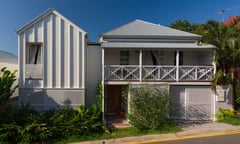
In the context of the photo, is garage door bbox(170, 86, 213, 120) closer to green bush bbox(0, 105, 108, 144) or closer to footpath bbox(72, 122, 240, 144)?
footpath bbox(72, 122, 240, 144)

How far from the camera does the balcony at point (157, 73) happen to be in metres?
11.5

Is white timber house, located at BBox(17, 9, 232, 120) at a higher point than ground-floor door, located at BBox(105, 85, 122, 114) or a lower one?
higher

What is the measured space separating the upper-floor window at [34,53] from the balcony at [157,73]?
418 centimetres

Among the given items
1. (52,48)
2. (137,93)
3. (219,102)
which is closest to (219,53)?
(219,102)

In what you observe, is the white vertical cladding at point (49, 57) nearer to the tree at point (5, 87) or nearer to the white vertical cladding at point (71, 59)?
the white vertical cladding at point (71, 59)

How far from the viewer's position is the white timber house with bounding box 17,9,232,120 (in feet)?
34.9

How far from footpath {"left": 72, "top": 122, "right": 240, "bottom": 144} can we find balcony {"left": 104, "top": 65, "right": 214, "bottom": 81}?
3.02 meters

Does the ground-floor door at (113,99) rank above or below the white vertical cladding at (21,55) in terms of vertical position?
below

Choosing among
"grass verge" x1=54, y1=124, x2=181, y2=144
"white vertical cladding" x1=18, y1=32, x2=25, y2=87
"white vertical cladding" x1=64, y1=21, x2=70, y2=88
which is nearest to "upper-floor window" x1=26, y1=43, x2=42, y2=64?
"white vertical cladding" x1=18, y1=32, x2=25, y2=87

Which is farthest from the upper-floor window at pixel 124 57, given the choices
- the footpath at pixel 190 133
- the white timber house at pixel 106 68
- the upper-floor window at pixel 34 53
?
the footpath at pixel 190 133

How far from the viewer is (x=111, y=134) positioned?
9234mm

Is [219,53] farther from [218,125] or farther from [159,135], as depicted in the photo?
[159,135]

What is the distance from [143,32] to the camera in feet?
46.0

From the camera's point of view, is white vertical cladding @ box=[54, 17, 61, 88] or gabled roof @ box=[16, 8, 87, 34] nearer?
gabled roof @ box=[16, 8, 87, 34]
